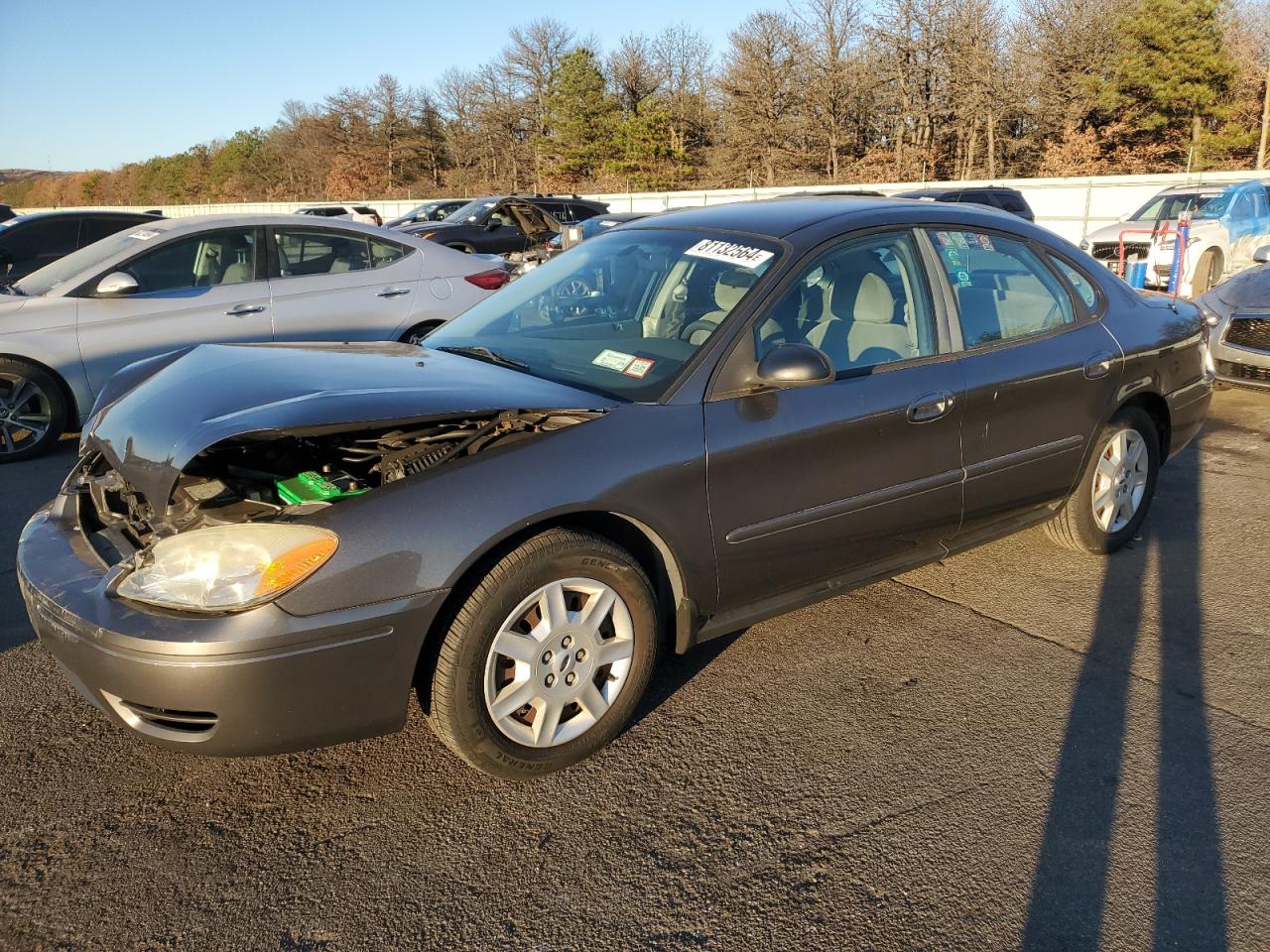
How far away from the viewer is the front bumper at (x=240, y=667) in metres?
2.38

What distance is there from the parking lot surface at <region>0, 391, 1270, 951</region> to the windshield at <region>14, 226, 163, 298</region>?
12.1ft

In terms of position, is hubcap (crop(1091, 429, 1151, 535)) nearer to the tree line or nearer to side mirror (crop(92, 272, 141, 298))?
side mirror (crop(92, 272, 141, 298))

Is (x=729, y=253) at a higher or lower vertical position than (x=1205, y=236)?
higher

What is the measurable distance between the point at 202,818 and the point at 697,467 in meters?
1.71

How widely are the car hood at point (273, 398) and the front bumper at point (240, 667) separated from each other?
375 mm

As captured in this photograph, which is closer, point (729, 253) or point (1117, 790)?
point (1117, 790)

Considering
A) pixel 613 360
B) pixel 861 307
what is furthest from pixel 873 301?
pixel 613 360

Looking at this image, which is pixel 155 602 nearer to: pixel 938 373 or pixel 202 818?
pixel 202 818

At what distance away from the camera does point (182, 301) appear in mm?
6551

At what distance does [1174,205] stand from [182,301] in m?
15.9

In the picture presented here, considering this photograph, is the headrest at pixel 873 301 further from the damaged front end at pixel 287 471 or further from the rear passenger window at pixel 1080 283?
the damaged front end at pixel 287 471

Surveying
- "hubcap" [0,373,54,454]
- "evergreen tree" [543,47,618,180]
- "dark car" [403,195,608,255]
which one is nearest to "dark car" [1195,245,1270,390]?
"hubcap" [0,373,54,454]

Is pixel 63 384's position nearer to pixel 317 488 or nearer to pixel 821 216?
pixel 317 488

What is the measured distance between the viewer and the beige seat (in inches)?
137
